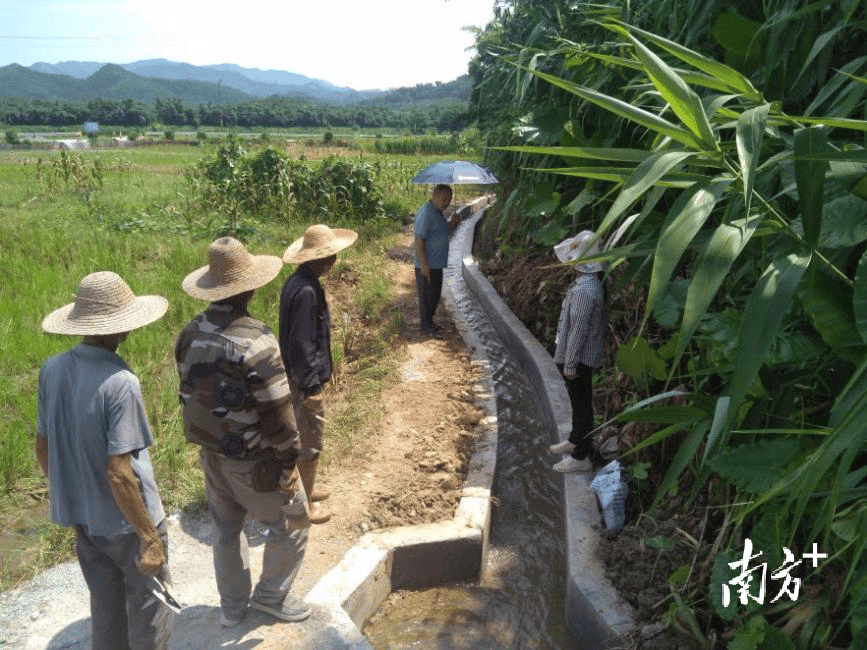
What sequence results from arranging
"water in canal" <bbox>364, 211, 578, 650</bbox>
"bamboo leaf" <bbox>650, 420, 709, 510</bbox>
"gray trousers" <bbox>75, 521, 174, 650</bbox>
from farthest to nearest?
"water in canal" <bbox>364, 211, 578, 650</bbox>, "gray trousers" <bbox>75, 521, 174, 650</bbox>, "bamboo leaf" <bbox>650, 420, 709, 510</bbox>

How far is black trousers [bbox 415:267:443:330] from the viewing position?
7021 mm

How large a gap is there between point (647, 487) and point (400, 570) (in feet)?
4.81

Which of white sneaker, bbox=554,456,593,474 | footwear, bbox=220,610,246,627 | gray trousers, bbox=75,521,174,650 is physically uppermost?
gray trousers, bbox=75,521,174,650

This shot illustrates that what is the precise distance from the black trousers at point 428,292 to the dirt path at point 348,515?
890 mm

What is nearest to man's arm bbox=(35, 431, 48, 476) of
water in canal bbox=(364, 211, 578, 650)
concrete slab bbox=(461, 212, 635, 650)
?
water in canal bbox=(364, 211, 578, 650)

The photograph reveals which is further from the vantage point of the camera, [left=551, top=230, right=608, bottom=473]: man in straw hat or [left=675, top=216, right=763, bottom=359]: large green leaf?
[left=551, top=230, right=608, bottom=473]: man in straw hat

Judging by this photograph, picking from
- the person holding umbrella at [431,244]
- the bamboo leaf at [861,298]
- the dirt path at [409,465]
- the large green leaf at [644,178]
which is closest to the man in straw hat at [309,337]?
the dirt path at [409,465]

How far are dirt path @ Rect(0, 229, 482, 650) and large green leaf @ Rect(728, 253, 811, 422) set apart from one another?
2.32 m

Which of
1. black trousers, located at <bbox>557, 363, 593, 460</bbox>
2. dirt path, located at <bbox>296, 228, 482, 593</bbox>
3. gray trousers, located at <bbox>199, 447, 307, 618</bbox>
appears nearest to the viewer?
gray trousers, located at <bbox>199, 447, 307, 618</bbox>

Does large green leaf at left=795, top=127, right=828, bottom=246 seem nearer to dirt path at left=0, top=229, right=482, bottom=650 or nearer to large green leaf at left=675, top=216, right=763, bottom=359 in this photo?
large green leaf at left=675, top=216, right=763, bottom=359

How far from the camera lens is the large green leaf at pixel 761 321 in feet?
5.02

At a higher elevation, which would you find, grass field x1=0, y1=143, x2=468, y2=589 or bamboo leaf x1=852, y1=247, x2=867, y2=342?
bamboo leaf x1=852, y1=247, x2=867, y2=342

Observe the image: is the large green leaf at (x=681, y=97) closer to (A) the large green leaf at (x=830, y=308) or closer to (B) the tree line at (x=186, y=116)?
(A) the large green leaf at (x=830, y=308)

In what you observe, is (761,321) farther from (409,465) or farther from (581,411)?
(409,465)
